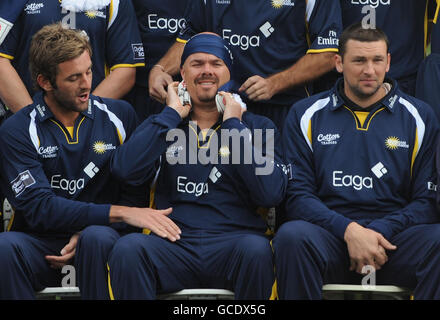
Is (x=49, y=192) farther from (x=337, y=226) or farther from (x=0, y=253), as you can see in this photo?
(x=337, y=226)

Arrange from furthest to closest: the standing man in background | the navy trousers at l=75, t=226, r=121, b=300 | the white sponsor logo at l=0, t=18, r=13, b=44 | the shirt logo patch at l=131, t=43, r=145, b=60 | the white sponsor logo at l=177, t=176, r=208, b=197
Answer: the standing man in background, the shirt logo patch at l=131, t=43, r=145, b=60, the white sponsor logo at l=0, t=18, r=13, b=44, the white sponsor logo at l=177, t=176, r=208, b=197, the navy trousers at l=75, t=226, r=121, b=300

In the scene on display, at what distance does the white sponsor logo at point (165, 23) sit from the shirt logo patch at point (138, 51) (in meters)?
0.24

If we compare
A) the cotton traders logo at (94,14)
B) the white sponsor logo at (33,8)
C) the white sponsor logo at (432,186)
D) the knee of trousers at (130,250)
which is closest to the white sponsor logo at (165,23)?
the cotton traders logo at (94,14)

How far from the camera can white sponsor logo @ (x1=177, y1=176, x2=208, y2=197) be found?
4.86 meters

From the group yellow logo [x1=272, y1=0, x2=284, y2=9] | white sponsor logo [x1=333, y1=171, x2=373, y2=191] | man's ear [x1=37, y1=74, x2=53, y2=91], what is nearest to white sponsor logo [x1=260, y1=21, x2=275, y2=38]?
yellow logo [x1=272, y1=0, x2=284, y2=9]

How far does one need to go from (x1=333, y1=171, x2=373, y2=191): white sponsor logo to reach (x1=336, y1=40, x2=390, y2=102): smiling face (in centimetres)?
48

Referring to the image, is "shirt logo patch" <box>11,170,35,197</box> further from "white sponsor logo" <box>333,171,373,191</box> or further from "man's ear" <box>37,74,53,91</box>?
"white sponsor logo" <box>333,171,373,191</box>

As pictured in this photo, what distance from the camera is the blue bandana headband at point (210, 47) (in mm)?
5062

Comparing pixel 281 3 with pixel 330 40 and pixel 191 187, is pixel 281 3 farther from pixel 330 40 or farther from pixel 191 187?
pixel 191 187

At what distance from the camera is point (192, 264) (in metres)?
4.59

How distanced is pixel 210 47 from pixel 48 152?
112 centimetres

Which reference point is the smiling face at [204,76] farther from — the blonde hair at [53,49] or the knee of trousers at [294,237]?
the knee of trousers at [294,237]
